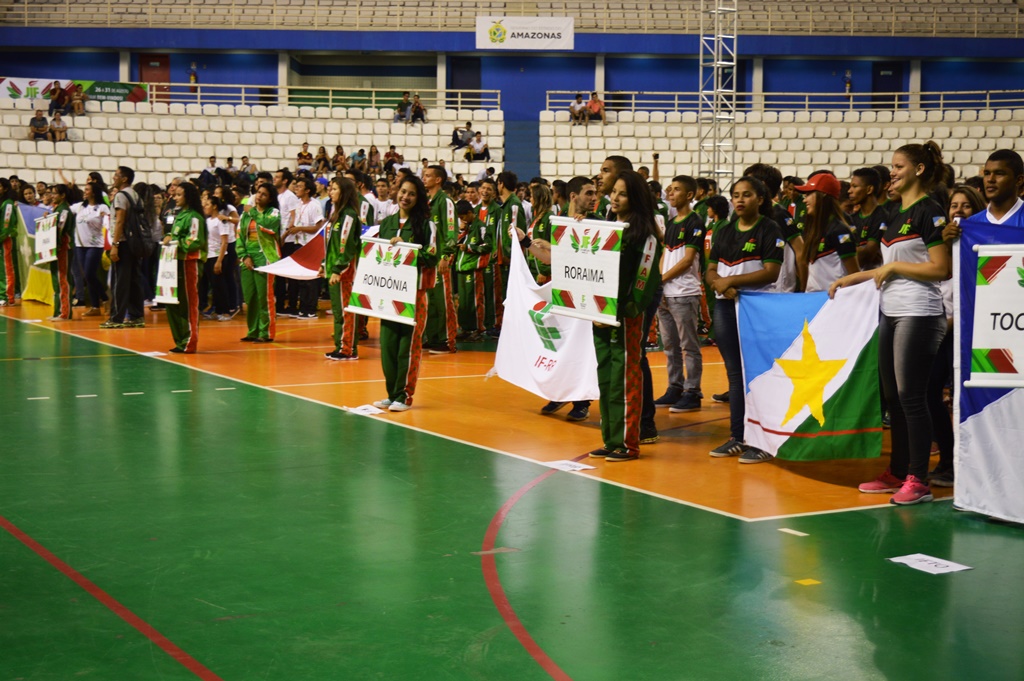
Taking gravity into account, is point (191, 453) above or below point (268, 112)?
below

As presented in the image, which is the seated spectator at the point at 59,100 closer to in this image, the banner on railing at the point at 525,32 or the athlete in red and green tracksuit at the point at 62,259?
the banner on railing at the point at 525,32

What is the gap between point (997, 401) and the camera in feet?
18.6

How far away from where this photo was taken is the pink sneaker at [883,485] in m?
6.36

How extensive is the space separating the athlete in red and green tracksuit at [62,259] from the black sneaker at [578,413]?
9208 mm

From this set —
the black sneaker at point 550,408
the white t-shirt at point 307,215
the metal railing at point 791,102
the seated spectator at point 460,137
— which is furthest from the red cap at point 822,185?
the metal railing at point 791,102

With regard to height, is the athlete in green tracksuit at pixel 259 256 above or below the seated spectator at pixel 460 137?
below

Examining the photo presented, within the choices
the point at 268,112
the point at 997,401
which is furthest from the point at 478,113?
the point at 997,401

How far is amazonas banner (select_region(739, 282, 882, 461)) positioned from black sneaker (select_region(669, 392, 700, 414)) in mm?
2027

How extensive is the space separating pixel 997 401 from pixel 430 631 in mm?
3254

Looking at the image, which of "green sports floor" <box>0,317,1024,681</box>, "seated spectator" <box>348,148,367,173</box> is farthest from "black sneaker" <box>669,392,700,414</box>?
"seated spectator" <box>348,148,367,173</box>

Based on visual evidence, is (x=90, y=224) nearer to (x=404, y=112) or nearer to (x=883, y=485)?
(x=883, y=485)

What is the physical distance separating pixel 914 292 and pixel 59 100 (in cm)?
2668

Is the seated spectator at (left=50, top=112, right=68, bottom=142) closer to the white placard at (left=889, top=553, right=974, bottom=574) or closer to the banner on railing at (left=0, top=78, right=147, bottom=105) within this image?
the banner on railing at (left=0, top=78, right=147, bottom=105)

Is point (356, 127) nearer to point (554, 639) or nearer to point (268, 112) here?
point (268, 112)
